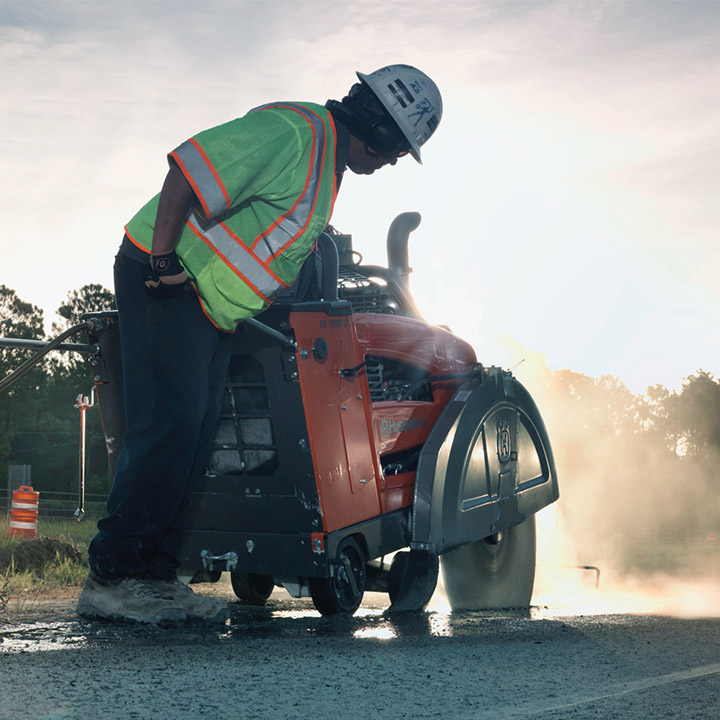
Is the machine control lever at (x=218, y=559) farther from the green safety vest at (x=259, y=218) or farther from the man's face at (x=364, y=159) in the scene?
the man's face at (x=364, y=159)

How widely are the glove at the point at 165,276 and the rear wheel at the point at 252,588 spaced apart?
2.28 metres

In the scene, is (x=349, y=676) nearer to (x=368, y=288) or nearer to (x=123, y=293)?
(x=123, y=293)

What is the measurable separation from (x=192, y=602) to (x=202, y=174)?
5.43 feet

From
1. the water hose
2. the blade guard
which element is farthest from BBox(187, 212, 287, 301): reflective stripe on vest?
the blade guard

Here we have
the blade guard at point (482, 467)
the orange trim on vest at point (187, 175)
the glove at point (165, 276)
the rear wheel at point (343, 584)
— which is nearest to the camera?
the orange trim on vest at point (187, 175)

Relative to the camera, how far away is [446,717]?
263 centimetres

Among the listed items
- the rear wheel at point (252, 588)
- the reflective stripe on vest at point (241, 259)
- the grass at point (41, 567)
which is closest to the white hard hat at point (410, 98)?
the reflective stripe on vest at point (241, 259)

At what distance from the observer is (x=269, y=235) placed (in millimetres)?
3867

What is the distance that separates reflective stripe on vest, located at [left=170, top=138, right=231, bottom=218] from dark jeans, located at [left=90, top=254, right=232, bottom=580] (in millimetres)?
436

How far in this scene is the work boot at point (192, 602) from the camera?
155 inches

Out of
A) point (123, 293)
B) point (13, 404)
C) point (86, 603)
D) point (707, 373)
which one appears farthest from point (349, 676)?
point (707, 373)

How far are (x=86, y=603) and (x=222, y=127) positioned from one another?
6.31ft

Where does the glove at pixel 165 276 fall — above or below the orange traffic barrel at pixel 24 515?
above

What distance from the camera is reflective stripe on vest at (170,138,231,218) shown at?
3539 mm
